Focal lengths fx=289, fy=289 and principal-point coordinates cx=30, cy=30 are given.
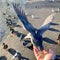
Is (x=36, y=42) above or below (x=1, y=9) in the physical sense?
above

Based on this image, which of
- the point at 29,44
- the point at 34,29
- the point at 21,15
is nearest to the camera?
the point at 21,15

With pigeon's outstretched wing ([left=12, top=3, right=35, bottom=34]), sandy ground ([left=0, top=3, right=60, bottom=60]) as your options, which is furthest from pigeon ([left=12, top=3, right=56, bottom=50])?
sandy ground ([left=0, top=3, right=60, bottom=60])

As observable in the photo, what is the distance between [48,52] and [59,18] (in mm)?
5992

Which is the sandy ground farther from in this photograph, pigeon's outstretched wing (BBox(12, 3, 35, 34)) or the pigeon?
pigeon's outstretched wing (BBox(12, 3, 35, 34))

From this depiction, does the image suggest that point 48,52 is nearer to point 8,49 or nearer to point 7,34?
point 8,49

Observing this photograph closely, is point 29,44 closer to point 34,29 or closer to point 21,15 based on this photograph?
point 34,29

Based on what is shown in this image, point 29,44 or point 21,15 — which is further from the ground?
point 21,15

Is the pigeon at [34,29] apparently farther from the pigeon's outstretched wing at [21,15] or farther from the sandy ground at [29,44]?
the sandy ground at [29,44]

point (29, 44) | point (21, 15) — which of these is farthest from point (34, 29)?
point (29, 44)

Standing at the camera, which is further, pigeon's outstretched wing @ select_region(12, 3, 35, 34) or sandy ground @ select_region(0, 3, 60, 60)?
sandy ground @ select_region(0, 3, 60, 60)

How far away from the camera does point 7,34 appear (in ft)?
60.6

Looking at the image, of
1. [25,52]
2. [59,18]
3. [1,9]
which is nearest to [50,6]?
[59,18]

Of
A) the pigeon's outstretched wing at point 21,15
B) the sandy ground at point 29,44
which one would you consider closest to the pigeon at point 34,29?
the pigeon's outstretched wing at point 21,15

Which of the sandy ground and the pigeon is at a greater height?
the pigeon
